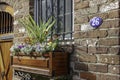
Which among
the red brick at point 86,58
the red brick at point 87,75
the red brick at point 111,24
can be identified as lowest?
the red brick at point 87,75

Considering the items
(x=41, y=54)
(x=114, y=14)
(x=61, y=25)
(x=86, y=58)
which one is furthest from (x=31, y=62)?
(x=114, y=14)

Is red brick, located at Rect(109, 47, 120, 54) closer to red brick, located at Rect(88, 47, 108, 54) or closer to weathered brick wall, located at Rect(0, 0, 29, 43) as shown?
red brick, located at Rect(88, 47, 108, 54)

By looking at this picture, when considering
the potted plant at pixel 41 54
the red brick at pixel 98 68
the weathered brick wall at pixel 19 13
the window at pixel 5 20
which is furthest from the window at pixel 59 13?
the window at pixel 5 20

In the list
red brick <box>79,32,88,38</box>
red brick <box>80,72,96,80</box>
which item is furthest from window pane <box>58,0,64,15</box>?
red brick <box>80,72,96,80</box>

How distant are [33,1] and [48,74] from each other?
4.96 ft

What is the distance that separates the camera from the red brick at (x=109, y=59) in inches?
110

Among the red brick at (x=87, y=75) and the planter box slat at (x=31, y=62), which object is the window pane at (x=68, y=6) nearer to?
the planter box slat at (x=31, y=62)

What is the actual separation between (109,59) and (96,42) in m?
0.27

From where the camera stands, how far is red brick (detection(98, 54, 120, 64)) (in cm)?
280

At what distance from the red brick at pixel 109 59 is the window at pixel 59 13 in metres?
0.74

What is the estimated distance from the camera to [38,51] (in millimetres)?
3389

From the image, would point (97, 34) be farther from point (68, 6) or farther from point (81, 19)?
point (68, 6)

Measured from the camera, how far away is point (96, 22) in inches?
119

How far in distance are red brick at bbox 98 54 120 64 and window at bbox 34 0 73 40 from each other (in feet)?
2.43
